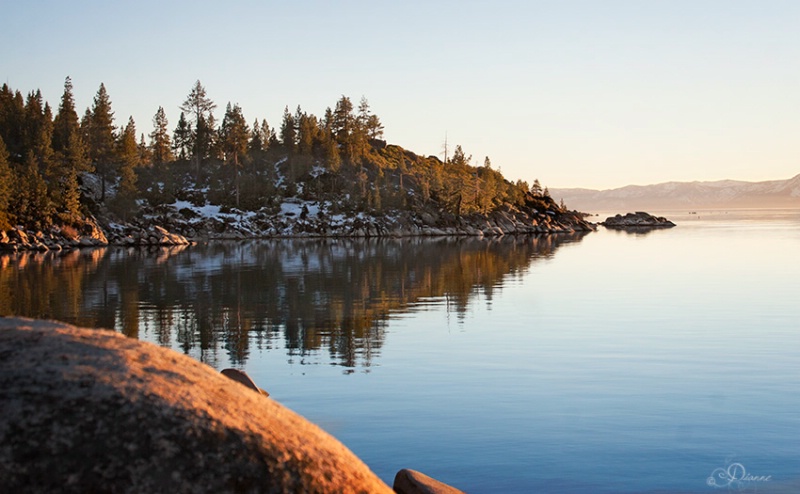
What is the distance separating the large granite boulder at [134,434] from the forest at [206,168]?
349 ft

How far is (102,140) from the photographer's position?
455 feet

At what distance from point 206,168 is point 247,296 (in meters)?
136

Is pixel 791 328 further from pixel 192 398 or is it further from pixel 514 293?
pixel 192 398

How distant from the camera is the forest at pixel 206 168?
121812 millimetres

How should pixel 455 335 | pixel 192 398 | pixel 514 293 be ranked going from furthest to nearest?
pixel 514 293, pixel 455 335, pixel 192 398

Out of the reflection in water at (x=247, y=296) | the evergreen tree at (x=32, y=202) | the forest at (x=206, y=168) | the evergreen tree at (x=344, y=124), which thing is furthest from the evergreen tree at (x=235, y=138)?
the reflection in water at (x=247, y=296)

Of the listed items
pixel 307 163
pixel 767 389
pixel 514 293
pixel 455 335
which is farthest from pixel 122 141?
pixel 767 389

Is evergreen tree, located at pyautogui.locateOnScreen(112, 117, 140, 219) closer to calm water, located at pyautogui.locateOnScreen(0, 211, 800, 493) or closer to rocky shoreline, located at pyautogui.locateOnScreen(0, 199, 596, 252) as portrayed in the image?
rocky shoreline, located at pyautogui.locateOnScreen(0, 199, 596, 252)

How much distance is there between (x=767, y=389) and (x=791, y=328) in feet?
37.0

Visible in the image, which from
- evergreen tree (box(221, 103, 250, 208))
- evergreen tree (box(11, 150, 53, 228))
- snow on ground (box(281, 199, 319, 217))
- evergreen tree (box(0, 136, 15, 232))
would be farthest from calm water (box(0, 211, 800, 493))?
evergreen tree (box(221, 103, 250, 208))

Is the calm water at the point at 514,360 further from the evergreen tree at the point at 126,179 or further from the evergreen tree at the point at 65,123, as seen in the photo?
the evergreen tree at the point at 65,123

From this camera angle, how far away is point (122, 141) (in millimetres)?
149250

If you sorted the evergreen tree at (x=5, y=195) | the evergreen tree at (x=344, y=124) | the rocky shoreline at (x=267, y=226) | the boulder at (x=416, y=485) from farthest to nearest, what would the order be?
the evergreen tree at (x=344, y=124), the rocky shoreline at (x=267, y=226), the evergreen tree at (x=5, y=195), the boulder at (x=416, y=485)

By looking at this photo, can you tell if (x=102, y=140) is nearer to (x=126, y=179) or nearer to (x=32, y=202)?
(x=126, y=179)
